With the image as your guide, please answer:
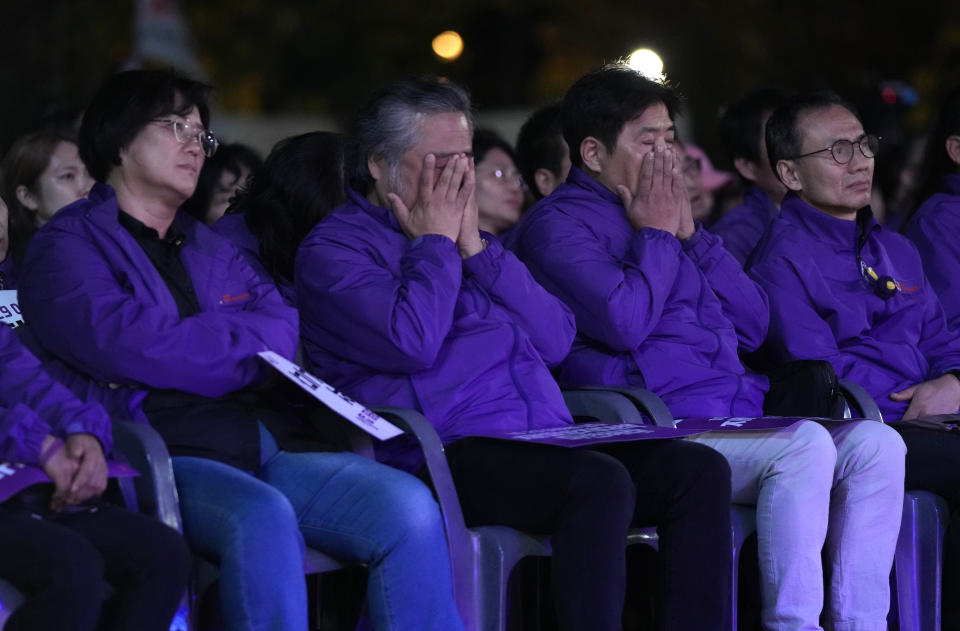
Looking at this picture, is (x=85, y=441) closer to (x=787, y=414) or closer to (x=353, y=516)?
(x=353, y=516)

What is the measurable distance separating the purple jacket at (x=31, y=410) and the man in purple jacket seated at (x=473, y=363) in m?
0.82

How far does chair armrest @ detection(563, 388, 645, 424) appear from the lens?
169 inches

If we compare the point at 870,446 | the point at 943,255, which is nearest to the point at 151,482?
the point at 870,446

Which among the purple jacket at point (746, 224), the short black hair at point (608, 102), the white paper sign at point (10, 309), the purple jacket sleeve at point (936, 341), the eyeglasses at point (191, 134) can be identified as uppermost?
the short black hair at point (608, 102)

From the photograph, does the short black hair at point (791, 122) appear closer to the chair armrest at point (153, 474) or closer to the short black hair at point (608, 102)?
the short black hair at point (608, 102)

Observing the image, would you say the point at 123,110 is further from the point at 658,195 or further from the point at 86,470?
the point at 658,195

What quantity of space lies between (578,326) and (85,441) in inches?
67.1

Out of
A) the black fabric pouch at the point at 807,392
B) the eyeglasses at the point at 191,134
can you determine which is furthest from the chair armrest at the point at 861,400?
the eyeglasses at the point at 191,134

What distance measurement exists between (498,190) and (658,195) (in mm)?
1643

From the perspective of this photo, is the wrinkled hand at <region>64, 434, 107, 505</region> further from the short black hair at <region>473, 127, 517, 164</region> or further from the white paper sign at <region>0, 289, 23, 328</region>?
the short black hair at <region>473, 127, 517, 164</region>

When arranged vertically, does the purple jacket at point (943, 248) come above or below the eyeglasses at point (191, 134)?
below

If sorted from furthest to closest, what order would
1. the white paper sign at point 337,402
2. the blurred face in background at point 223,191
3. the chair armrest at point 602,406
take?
1. the blurred face in background at point 223,191
2. the chair armrest at point 602,406
3. the white paper sign at point 337,402

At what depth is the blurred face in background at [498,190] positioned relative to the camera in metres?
6.24

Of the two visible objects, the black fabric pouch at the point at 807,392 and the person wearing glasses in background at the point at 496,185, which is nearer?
the black fabric pouch at the point at 807,392
